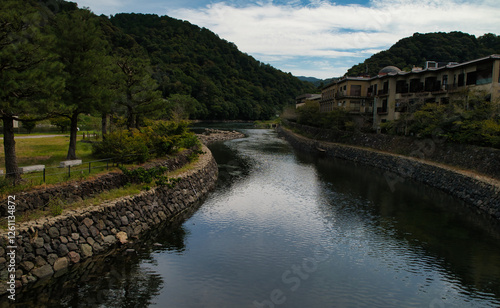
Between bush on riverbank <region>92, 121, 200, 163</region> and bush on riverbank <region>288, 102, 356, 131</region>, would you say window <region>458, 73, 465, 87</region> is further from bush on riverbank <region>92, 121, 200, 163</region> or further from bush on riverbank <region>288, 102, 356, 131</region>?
bush on riverbank <region>92, 121, 200, 163</region>

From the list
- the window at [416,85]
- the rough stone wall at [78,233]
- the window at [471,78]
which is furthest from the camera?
the window at [416,85]

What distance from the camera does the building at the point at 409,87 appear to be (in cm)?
3086

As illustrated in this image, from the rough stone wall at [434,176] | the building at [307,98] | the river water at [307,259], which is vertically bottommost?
the river water at [307,259]

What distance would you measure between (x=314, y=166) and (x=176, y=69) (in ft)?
315

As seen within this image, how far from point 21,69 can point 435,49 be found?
278 ft

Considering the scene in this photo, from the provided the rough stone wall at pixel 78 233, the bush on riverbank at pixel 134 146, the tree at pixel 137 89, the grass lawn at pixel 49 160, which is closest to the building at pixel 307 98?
the tree at pixel 137 89

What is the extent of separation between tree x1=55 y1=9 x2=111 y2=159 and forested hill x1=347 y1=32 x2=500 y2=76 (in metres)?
63.9

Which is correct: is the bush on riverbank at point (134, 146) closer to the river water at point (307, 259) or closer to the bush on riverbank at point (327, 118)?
the river water at point (307, 259)

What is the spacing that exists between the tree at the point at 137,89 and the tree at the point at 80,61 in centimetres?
632

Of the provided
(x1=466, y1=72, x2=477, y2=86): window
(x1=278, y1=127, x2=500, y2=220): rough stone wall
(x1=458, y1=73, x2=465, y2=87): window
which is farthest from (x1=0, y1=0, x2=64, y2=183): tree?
(x1=458, y1=73, x2=465, y2=87): window

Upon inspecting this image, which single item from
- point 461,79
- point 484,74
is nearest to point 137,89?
point 484,74

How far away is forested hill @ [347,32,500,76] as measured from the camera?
7050cm

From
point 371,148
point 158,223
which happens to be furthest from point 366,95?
point 158,223

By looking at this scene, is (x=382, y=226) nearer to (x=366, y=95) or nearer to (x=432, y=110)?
(x=432, y=110)
